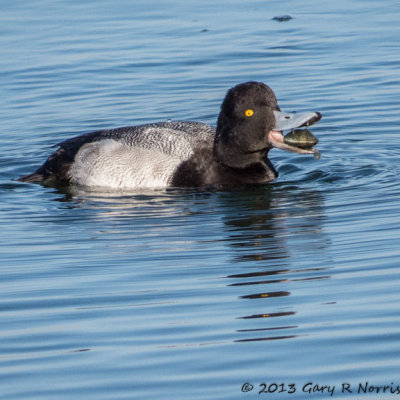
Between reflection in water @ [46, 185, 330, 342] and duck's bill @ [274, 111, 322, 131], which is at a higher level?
duck's bill @ [274, 111, 322, 131]

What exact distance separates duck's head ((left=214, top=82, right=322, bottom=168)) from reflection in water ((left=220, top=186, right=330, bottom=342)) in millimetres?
435

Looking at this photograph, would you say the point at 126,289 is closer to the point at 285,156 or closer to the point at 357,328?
the point at 357,328

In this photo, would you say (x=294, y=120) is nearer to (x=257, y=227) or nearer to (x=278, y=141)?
(x=278, y=141)

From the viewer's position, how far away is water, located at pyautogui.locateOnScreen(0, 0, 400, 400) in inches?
209

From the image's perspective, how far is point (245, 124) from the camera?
9695 millimetres

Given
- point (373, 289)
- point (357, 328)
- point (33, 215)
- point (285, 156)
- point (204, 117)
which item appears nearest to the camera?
point (357, 328)

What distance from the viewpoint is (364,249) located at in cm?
725

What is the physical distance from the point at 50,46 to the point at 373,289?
10.2 metres

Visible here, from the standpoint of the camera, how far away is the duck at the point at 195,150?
963 centimetres

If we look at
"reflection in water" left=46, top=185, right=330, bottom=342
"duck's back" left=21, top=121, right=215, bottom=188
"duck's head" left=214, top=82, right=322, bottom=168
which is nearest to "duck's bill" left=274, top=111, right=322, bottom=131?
"duck's head" left=214, top=82, right=322, bottom=168

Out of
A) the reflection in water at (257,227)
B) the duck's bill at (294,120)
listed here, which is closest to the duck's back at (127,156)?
the reflection in water at (257,227)

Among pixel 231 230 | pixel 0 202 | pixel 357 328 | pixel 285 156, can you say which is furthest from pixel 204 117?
pixel 357 328

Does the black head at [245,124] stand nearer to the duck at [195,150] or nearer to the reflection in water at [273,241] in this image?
the duck at [195,150]

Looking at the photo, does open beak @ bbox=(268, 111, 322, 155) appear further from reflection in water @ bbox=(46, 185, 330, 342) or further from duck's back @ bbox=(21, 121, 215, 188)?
duck's back @ bbox=(21, 121, 215, 188)
